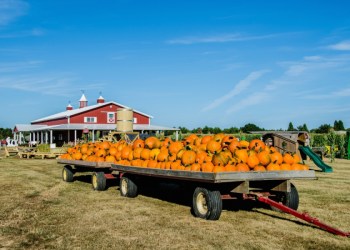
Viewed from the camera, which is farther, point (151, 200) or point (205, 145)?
point (151, 200)


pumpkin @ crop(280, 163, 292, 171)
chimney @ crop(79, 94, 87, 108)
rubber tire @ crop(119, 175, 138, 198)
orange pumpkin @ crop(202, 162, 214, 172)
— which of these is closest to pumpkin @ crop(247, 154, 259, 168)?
pumpkin @ crop(280, 163, 292, 171)

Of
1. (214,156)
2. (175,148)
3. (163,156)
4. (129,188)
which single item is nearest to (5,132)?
(129,188)

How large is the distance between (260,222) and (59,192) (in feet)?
22.7

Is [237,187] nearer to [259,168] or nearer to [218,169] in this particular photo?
[218,169]

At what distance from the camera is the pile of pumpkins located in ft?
27.6

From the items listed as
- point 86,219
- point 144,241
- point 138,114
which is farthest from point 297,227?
point 138,114

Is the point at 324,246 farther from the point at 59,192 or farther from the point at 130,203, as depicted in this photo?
the point at 59,192

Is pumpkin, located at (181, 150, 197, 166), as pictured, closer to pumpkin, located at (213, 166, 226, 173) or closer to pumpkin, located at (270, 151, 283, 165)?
pumpkin, located at (213, 166, 226, 173)

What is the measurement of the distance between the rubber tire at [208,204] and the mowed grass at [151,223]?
16 centimetres

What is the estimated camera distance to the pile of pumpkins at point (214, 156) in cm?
840

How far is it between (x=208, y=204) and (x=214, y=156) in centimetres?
96

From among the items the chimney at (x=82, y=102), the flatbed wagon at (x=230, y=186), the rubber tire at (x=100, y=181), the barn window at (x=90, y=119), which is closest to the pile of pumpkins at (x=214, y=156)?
the flatbed wagon at (x=230, y=186)

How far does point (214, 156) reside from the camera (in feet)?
27.6

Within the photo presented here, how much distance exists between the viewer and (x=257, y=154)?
869cm
